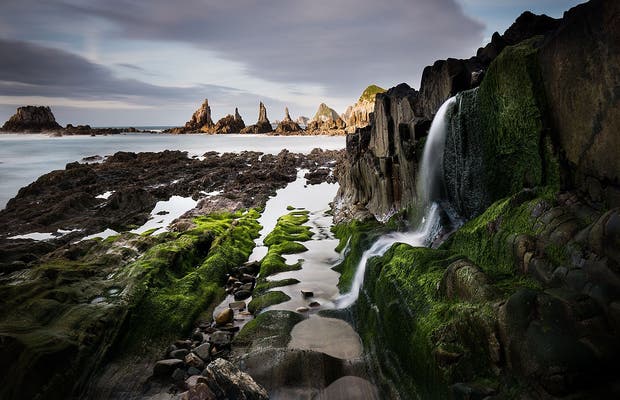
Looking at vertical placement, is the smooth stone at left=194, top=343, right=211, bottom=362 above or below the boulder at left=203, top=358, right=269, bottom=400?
below

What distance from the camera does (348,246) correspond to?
40.5 ft

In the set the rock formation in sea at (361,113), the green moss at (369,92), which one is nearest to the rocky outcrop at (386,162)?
the rock formation in sea at (361,113)

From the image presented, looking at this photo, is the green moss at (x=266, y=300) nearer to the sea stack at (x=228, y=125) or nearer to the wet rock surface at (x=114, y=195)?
the wet rock surface at (x=114, y=195)

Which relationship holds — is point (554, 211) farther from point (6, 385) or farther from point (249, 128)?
point (249, 128)

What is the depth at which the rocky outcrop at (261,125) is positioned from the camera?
438ft

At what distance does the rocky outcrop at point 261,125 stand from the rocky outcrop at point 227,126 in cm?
597

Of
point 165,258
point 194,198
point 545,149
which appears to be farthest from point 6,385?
point 194,198

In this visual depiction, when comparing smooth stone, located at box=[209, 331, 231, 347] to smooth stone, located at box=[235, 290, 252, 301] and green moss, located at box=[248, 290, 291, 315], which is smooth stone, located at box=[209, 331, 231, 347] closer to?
green moss, located at box=[248, 290, 291, 315]

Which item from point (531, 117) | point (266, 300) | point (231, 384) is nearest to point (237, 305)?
point (266, 300)

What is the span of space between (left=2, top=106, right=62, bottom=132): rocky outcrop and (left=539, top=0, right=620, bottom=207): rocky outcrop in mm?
143735

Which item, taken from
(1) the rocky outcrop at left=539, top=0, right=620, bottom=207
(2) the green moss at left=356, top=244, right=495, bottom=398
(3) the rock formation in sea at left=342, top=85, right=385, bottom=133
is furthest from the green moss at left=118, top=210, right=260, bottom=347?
(3) the rock formation in sea at left=342, top=85, right=385, bottom=133

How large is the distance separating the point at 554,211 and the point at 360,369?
4144 millimetres

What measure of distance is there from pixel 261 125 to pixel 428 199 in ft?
426

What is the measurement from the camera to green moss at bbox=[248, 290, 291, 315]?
350 inches
